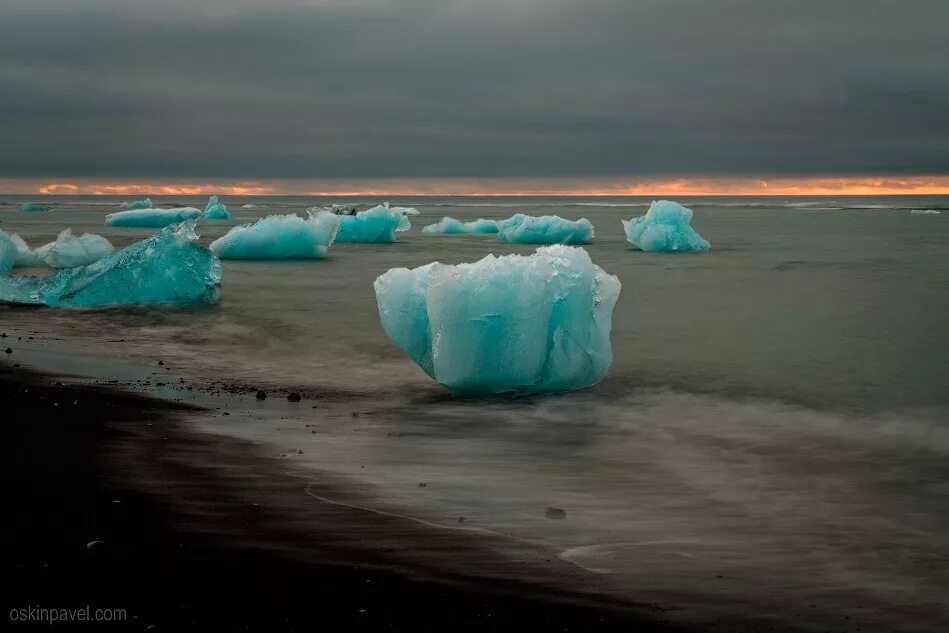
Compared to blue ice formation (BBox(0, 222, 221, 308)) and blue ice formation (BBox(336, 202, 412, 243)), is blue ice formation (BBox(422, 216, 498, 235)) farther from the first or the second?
blue ice formation (BBox(0, 222, 221, 308))

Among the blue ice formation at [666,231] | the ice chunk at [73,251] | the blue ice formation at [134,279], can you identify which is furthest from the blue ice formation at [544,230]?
the blue ice formation at [134,279]

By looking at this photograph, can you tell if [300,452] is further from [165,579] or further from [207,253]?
[207,253]

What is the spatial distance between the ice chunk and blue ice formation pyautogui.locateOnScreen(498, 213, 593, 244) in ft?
38.5

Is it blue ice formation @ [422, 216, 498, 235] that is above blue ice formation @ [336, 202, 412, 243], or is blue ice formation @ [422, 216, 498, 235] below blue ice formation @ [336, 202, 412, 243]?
below

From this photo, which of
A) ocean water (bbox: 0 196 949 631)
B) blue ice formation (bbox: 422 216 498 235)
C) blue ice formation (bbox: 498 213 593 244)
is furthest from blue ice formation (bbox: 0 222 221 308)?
blue ice formation (bbox: 422 216 498 235)

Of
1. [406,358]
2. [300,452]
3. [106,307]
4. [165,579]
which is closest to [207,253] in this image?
[106,307]

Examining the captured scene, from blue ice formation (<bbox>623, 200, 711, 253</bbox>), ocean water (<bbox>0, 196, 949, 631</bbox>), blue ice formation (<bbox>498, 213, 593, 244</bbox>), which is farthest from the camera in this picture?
blue ice formation (<bbox>498, 213, 593, 244</bbox>)

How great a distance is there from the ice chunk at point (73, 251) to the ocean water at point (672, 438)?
4797 mm

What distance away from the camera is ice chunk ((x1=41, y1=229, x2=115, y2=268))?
16.3m

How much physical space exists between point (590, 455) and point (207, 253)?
8.33 meters

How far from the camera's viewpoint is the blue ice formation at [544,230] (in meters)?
25.9

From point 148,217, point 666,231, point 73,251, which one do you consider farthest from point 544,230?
point 148,217

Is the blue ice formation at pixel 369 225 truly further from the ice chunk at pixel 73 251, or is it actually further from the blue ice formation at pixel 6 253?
the blue ice formation at pixel 6 253

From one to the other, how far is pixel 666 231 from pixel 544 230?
3.45m
